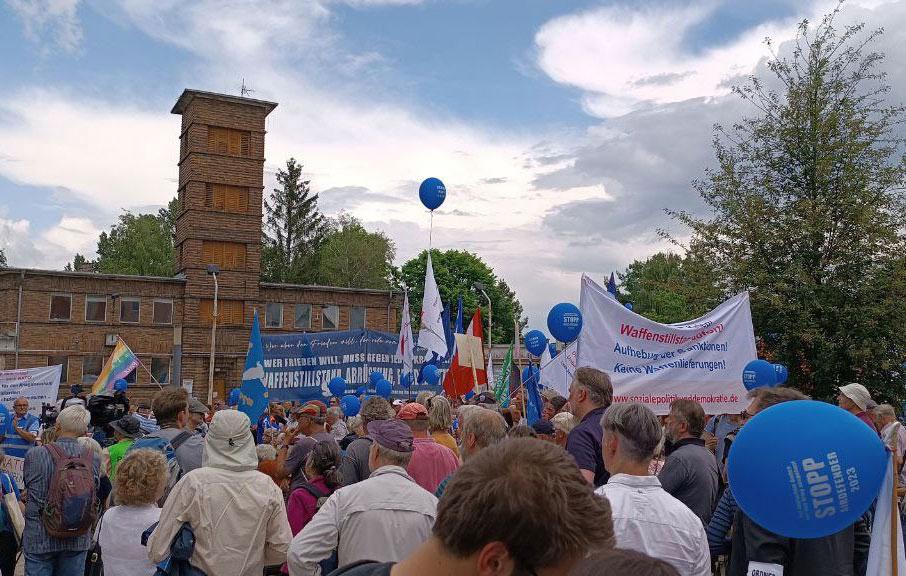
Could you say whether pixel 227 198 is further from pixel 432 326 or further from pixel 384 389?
pixel 432 326

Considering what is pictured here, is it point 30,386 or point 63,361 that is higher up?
point 63,361

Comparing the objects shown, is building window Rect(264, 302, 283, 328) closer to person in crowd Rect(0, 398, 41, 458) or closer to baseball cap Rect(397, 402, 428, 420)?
person in crowd Rect(0, 398, 41, 458)

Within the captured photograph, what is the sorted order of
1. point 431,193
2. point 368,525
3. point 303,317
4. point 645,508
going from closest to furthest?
point 645,508, point 368,525, point 431,193, point 303,317

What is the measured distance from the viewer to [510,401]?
56.2 ft

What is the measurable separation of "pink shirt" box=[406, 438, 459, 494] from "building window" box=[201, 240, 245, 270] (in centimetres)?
4398

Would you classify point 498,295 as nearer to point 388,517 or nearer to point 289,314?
point 289,314

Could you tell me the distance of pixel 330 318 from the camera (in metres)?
51.9

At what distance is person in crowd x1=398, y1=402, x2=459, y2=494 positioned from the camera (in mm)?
6273

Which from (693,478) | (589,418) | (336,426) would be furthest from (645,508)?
(336,426)

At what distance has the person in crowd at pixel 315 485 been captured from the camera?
6.08m

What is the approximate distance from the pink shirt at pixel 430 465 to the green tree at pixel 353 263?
60066 millimetres

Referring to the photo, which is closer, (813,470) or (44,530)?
(813,470)

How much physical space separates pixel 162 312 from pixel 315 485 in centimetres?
4347

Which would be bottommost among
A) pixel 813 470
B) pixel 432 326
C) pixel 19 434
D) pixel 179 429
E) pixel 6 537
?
pixel 6 537
